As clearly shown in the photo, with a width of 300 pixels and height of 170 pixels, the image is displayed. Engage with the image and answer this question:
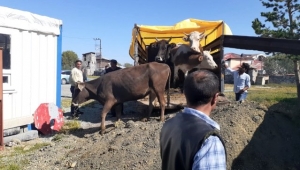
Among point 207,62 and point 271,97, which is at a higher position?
point 207,62

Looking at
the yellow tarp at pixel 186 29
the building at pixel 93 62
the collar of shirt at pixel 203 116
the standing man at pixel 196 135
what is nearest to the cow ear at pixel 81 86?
the yellow tarp at pixel 186 29

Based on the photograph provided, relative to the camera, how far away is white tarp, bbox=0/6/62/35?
7.77 m

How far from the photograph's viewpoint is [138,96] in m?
8.77

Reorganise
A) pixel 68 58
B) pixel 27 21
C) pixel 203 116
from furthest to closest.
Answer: pixel 68 58 < pixel 27 21 < pixel 203 116

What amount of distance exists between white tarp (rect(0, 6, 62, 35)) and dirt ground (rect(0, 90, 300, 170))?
296 centimetres

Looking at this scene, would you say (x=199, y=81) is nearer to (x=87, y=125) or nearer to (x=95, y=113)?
(x=87, y=125)

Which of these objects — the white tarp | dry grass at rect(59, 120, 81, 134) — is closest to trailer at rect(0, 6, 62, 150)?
the white tarp

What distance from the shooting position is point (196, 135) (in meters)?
1.89

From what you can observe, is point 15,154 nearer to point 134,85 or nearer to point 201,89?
point 134,85

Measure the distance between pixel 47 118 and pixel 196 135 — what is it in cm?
755

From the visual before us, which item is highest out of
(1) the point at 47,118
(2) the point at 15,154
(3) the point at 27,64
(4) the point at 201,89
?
(3) the point at 27,64

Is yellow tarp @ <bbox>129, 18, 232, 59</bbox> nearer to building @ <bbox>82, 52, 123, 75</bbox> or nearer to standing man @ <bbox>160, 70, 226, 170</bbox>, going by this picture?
standing man @ <bbox>160, 70, 226, 170</bbox>

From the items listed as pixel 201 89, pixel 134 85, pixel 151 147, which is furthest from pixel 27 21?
pixel 201 89

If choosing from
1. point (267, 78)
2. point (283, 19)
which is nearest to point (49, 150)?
point (283, 19)
